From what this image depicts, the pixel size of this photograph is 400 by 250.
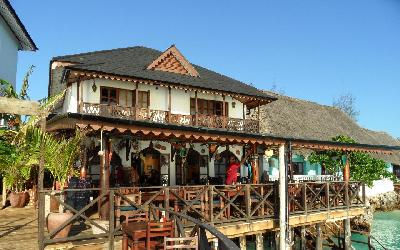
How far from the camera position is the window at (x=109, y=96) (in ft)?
58.2

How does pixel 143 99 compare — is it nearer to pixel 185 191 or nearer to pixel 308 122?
pixel 185 191

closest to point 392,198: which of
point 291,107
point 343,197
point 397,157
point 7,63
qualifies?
point 397,157

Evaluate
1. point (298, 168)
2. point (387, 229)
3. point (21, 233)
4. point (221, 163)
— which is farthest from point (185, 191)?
point (298, 168)

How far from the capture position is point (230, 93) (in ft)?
67.3

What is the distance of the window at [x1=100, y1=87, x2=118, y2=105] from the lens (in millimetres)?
17734

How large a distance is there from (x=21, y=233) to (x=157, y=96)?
11064mm

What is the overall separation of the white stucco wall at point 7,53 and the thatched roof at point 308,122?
1886 cm

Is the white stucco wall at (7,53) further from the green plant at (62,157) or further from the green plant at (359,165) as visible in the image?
the green plant at (359,165)

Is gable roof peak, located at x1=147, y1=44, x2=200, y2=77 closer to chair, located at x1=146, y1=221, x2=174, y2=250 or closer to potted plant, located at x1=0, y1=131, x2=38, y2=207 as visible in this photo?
potted plant, located at x1=0, y1=131, x2=38, y2=207

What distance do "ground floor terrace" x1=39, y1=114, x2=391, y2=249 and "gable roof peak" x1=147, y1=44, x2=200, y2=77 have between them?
4.80 meters

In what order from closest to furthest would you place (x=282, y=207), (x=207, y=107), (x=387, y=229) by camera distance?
(x=282, y=207) → (x=207, y=107) → (x=387, y=229)

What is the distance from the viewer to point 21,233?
924cm

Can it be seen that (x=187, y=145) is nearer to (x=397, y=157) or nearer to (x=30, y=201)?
(x=30, y=201)

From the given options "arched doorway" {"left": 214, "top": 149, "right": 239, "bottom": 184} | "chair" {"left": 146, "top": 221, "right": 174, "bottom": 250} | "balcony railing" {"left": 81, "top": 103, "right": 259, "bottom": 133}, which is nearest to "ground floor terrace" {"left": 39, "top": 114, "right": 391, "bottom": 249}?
"arched doorway" {"left": 214, "top": 149, "right": 239, "bottom": 184}
